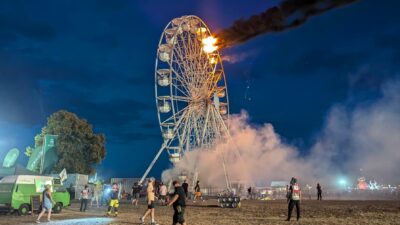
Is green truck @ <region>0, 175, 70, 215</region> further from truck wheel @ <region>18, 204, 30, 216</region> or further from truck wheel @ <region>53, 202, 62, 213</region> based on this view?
truck wheel @ <region>53, 202, 62, 213</region>

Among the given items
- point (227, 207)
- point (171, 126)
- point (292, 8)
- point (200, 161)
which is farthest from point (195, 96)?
point (292, 8)

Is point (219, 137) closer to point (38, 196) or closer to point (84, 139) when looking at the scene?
point (84, 139)

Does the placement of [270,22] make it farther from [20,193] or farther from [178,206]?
[20,193]

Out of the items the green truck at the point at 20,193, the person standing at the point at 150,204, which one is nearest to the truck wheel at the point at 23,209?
the green truck at the point at 20,193

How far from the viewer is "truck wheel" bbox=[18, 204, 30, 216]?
22703 mm

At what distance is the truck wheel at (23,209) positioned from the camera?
22703mm

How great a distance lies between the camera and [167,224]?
17703 millimetres

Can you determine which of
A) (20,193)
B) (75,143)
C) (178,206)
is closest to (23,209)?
(20,193)

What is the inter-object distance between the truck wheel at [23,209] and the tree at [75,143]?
2974 cm

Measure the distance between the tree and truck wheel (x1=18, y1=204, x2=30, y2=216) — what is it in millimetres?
29742

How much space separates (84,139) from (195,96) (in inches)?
651

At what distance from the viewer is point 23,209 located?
22.8 m

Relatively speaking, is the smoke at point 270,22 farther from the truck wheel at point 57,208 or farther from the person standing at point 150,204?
the truck wheel at point 57,208

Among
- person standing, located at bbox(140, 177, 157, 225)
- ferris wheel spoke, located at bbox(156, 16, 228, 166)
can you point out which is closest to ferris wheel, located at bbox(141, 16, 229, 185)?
ferris wheel spoke, located at bbox(156, 16, 228, 166)
